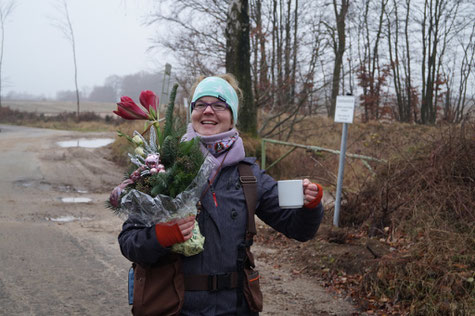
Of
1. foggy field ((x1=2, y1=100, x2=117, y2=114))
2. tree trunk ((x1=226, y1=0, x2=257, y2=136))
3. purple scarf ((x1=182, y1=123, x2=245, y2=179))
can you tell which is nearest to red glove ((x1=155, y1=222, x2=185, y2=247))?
purple scarf ((x1=182, y1=123, x2=245, y2=179))

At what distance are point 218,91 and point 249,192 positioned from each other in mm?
555

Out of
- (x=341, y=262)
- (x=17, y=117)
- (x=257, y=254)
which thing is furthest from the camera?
(x=17, y=117)

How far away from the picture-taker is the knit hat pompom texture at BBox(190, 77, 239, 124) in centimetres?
233

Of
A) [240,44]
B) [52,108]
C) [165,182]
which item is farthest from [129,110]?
[52,108]

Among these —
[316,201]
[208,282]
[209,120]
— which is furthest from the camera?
[209,120]

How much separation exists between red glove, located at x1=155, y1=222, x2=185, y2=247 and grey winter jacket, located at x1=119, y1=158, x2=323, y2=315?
0.03m

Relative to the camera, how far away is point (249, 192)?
221cm

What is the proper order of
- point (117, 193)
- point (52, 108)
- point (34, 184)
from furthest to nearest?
point (52, 108), point (34, 184), point (117, 193)

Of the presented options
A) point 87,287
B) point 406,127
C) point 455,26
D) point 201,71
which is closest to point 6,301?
point 87,287

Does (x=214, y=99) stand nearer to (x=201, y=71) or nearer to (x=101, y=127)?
(x=201, y=71)

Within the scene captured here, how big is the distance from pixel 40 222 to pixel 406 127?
15.6 meters

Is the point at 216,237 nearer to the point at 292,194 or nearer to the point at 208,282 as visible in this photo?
the point at 208,282

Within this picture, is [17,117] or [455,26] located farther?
[17,117]

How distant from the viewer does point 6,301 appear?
4.43 metres
